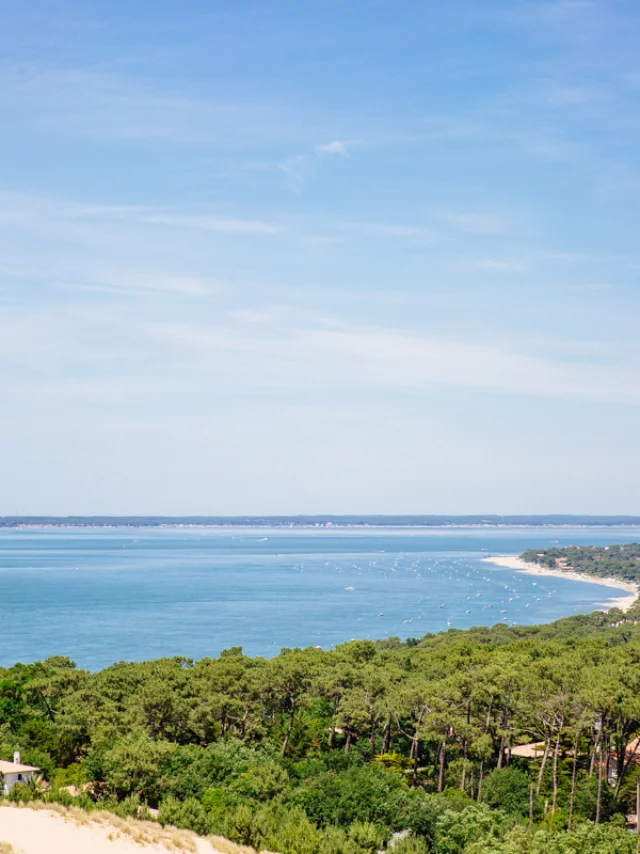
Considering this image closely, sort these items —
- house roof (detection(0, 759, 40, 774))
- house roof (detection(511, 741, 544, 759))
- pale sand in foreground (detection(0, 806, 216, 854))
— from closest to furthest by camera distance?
pale sand in foreground (detection(0, 806, 216, 854))
house roof (detection(0, 759, 40, 774))
house roof (detection(511, 741, 544, 759))

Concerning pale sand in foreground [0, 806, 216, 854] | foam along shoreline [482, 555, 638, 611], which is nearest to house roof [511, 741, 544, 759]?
pale sand in foreground [0, 806, 216, 854]

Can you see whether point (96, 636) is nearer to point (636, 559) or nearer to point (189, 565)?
point (189, 565)

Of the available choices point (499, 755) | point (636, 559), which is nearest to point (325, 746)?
point (499, 755)

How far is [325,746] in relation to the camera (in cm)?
3809

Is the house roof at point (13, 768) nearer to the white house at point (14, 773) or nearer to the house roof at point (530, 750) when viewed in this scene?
the white house at point (14, 773)

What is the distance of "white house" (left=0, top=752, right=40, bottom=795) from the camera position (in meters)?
26.8

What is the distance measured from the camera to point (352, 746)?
37531 millimetres

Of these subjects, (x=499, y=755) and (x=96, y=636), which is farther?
(x=96, y=636)

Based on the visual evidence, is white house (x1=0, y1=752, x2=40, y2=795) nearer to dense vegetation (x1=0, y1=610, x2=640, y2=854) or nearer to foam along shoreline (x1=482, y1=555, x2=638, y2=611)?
dense vegetation (x1=0, y1=610, x2=640, y2=854)

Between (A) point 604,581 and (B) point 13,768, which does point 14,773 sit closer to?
(B) point 13,768

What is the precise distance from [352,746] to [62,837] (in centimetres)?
1730

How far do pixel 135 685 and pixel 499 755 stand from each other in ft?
53.8

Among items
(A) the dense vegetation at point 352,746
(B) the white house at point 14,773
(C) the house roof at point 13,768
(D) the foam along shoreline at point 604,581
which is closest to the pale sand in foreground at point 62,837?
Answer: (A) the dense vegetation at point 352,746

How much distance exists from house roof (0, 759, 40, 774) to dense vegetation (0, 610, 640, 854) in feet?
4.85
